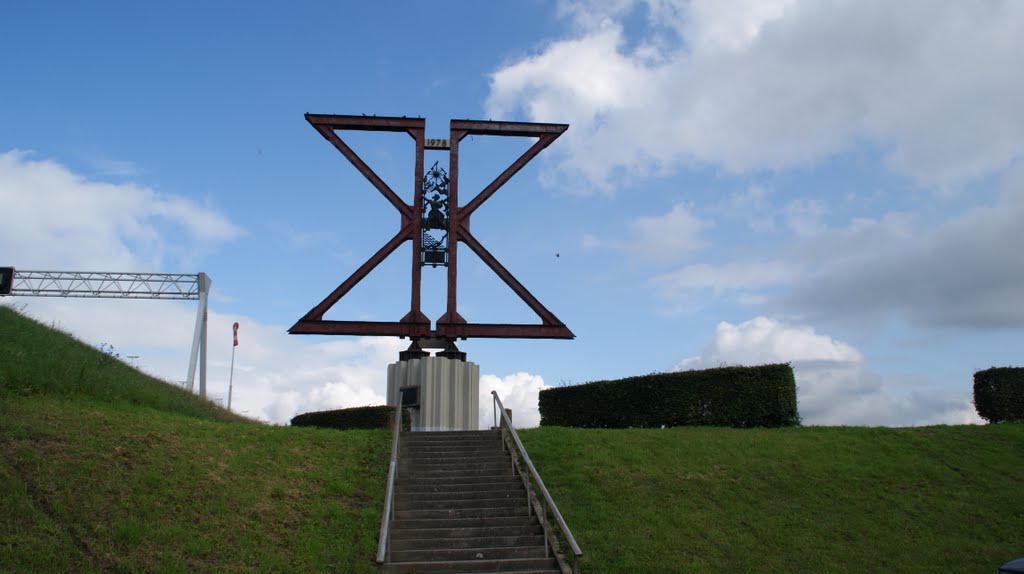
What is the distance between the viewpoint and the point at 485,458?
58.9ft

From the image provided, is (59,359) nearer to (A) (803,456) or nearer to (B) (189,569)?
(B) (189,569)

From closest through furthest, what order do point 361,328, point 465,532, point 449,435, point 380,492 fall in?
point 465,532 → point 380,492 → point 449,435 → point 361,328

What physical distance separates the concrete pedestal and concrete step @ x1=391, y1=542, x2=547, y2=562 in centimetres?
869

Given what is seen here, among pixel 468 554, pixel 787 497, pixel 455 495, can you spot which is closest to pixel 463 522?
pixel 468 554

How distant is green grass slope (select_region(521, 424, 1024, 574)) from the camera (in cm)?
1378

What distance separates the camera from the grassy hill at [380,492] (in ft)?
41.3

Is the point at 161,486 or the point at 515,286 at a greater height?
the point at 515,286

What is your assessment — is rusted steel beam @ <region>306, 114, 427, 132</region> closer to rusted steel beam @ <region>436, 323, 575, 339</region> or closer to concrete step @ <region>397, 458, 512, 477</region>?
rusted steel beam @ <region>436, 323, 575, 339</region>

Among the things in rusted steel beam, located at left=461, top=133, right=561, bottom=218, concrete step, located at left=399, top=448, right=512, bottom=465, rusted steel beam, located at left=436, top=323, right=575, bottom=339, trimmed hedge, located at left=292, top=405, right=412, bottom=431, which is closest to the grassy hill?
concrete step, located at left=399, top=448, right=512, bottom=465

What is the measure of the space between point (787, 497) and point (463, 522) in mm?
6682

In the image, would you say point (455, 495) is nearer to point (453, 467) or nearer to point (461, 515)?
point (461, 515)

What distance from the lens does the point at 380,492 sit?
1603 cm

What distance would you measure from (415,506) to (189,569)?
448cm

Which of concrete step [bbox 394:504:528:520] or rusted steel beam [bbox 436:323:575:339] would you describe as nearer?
concrete step [bbox 394:504:528:520]
